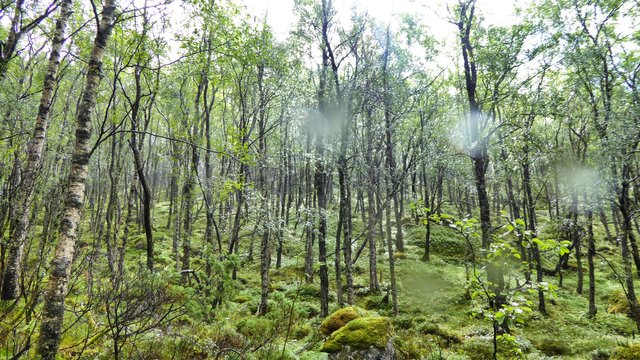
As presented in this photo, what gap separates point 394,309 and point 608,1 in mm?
15760

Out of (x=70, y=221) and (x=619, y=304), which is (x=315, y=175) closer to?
(x=70, y=221)

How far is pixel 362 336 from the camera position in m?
7.11

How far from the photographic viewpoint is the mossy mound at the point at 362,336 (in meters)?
7.04

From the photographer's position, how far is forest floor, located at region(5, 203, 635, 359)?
6.43 metres

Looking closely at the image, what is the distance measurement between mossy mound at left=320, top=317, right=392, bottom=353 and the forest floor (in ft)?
2.39

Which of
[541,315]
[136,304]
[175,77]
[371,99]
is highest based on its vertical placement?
[175,77]

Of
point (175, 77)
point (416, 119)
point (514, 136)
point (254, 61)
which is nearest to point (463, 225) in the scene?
point (254, 61)

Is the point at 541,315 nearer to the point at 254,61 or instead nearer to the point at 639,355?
the point at 639,355

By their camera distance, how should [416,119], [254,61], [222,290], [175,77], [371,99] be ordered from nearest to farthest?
[222,290] → [254,61] → [371,99] → [175,77] → [416,119]

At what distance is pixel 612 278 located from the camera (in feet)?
68.0

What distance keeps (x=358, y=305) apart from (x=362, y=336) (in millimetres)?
8560

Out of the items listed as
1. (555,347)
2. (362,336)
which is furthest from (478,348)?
(362,336)

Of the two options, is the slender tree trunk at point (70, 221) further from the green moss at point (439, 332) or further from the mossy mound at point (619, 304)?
the mossy mound at point (619, 304)

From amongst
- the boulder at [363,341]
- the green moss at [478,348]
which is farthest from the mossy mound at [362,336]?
the green moss at [478,348]
